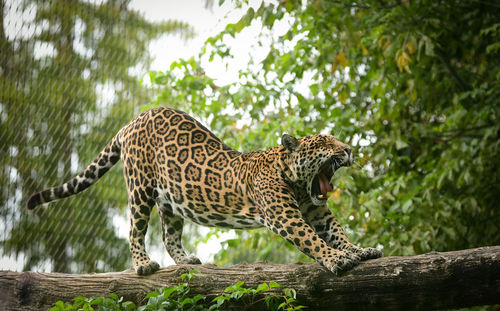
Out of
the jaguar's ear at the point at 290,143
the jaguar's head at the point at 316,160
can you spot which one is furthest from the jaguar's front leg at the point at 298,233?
the jaguar's ear at the point at 290,143

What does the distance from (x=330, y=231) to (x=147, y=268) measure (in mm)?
1702

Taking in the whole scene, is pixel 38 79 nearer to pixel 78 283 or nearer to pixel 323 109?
pixel 78 283

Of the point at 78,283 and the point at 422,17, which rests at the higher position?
the point at 422,17

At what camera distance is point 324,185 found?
193 inches

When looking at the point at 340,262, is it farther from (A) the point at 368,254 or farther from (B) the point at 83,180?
(B) the point at 83,180

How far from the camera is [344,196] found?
26.4ft

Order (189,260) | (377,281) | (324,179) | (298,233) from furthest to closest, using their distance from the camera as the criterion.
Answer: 1. (189,260)
2. (324,179)
3. (298,233)
4. (377,281)

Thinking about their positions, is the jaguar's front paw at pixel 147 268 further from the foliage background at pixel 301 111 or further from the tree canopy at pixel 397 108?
the tree canopy at pixel 397 108

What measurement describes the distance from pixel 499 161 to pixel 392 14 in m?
2.46

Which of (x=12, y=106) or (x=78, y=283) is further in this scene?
(x=12, y=106)

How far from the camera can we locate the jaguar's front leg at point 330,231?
475 centimetres

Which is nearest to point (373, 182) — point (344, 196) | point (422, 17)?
point (344, 196)


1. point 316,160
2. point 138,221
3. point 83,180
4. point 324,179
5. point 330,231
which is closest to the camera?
point 316,160

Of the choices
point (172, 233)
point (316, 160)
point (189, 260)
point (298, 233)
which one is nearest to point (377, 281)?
point (298, 233)
